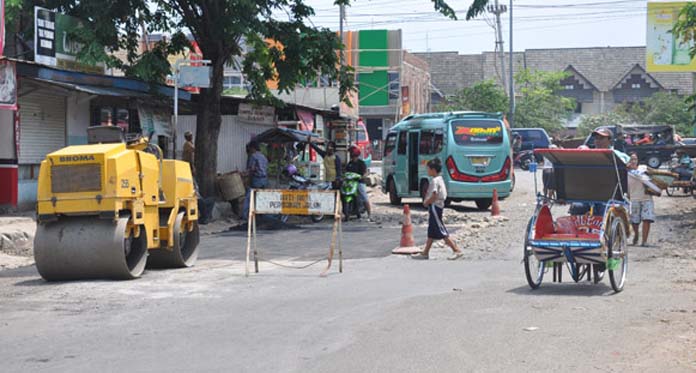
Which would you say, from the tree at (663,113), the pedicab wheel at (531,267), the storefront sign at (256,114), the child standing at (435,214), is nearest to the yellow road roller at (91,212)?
the child standing at (435,214)

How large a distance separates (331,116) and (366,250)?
68.0ft

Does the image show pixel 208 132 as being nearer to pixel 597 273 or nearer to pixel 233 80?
pixel 597 273

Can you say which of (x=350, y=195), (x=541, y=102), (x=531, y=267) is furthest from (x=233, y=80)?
(x=531, y=267)

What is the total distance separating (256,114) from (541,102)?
46.3 meters

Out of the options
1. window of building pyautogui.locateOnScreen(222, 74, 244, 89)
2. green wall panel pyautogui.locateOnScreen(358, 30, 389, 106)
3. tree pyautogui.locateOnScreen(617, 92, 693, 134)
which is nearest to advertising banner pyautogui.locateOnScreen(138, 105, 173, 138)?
window of building pyautogui.locateOnScreen(222, 74, 244, 89)

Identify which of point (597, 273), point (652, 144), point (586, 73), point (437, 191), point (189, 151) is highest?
point (586, 73)

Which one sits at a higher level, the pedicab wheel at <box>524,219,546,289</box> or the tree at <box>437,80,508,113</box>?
the tree at <box>437,80,508,113</box>

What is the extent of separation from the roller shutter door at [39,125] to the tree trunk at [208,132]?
134 inches

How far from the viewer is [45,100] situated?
22.4m

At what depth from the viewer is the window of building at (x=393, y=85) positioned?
68.9m

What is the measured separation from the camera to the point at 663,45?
5025cm

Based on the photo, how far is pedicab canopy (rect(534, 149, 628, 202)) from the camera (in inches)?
503

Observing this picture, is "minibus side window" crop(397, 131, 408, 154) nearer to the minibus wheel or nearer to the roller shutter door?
the minibus wheel

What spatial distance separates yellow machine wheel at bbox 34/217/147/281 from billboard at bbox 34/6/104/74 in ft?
30.4
